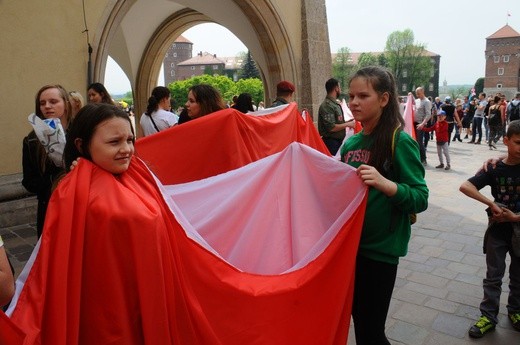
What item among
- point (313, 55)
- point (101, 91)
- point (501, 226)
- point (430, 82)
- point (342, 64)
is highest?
point (342, 64)

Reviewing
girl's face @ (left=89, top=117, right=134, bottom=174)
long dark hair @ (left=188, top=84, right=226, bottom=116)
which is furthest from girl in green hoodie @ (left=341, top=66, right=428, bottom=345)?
long dark hair @ (left=188, top=84, right=226, bottom=116)

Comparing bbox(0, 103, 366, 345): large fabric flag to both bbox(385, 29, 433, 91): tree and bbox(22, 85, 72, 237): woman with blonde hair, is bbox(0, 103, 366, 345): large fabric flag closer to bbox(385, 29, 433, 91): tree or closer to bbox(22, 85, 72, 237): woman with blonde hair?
bbox(22, 85, 72, 237): woman with blonde hair

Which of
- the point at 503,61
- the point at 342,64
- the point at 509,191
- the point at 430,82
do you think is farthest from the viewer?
the point at 430,82

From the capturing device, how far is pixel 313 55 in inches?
387

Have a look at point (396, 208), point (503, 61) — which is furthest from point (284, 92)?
point (503, 61)

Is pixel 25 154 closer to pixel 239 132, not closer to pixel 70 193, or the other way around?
pixel 239 132

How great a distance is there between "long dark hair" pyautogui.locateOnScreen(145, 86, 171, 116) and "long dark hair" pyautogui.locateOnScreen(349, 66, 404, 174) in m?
3.71

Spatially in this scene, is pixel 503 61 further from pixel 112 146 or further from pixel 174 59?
pixel 112 146

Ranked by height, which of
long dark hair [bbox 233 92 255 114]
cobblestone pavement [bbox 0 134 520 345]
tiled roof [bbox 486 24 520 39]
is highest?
tiled roof [bbox 486 24 520 39]

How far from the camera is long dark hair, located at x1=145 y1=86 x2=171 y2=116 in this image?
523cm

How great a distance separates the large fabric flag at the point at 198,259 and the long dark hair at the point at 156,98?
A: 2.97 metres

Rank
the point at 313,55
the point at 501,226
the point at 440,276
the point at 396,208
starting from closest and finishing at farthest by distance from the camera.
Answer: the point at 396,208 < the point at 501,226 < the point at 440,276 < the point at 313,55

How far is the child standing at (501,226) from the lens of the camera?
9.69 ft

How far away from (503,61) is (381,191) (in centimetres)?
8890
